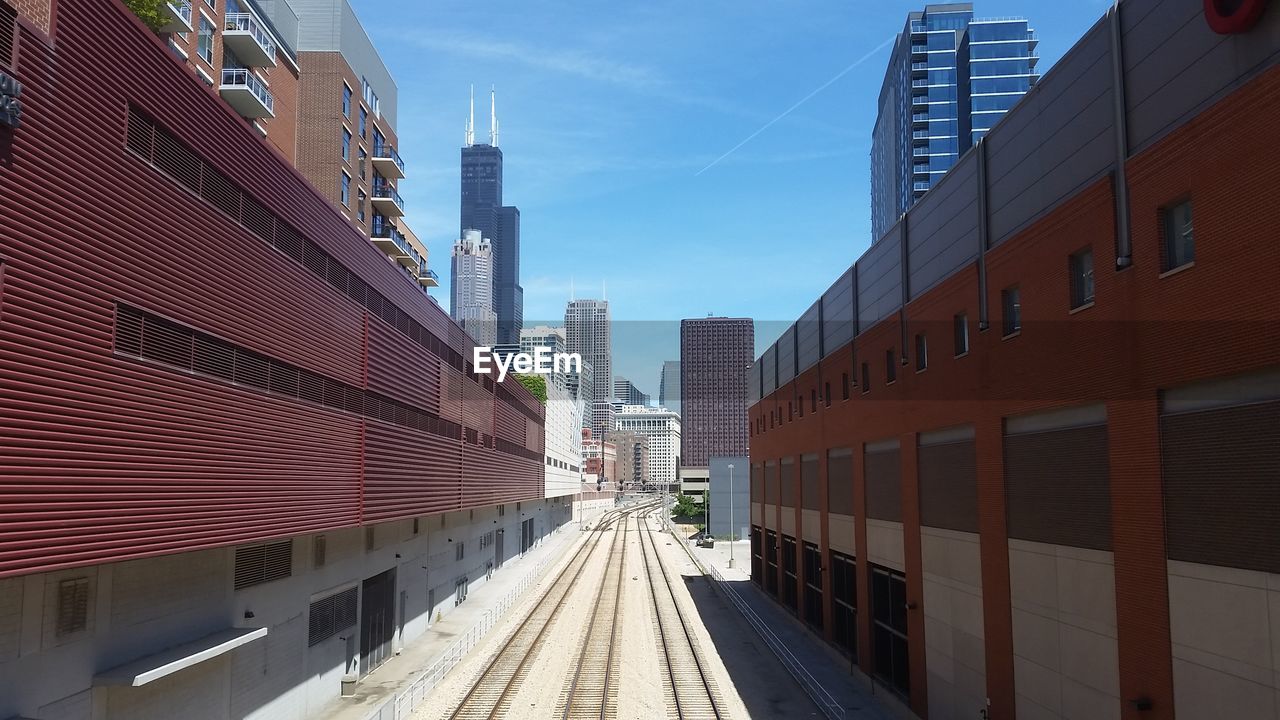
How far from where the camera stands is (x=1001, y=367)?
19469 mm

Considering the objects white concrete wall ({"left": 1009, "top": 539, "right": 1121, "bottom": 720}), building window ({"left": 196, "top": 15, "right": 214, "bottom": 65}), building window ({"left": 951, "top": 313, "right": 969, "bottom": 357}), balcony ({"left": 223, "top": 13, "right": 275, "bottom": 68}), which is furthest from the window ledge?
balcony ({"left": 223, "top": 13, "right": 275, "bottom": 68})

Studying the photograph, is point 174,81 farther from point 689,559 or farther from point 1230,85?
point 689,559

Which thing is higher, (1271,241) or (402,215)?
(402,215)

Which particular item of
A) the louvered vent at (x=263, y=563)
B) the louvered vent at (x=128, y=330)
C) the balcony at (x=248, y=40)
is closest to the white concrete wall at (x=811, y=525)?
the louvered vent at (x=263, y=563)

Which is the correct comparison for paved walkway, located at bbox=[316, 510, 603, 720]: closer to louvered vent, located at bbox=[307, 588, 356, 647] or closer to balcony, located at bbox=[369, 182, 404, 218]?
louvered vent, located at bbox=[307, 588, 356, 647]

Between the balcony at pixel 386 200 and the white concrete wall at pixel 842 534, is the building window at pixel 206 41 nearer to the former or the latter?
the balcony at pixel 386 200

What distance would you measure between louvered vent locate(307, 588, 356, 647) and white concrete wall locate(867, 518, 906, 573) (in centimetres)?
1703

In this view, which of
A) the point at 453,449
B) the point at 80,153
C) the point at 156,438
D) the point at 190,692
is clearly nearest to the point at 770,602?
the point at 453,449

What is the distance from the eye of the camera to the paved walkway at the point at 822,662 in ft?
86.9

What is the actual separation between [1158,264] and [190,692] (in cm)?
1920

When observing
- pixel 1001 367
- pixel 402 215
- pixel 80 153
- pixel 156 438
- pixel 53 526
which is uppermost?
pixel 402 215

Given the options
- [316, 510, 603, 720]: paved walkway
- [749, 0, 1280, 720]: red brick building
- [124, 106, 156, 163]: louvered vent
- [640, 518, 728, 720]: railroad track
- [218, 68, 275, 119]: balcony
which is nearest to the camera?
[749, 0, 1280, 720]: red brick building

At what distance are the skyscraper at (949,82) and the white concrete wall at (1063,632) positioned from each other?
117596 millimetres

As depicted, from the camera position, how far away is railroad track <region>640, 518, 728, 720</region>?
26812mm
